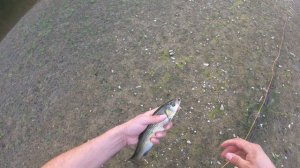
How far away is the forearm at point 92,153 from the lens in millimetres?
3492

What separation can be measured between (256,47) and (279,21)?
2.42 ft

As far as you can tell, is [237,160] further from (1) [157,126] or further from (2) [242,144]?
(1) [157,126]

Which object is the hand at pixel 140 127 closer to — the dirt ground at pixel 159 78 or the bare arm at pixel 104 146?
the bare arm at pixel 104 146

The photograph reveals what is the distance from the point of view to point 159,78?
196 inches

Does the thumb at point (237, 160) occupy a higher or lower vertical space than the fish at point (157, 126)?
lower

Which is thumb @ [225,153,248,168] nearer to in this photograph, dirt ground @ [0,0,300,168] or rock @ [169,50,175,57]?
dirt ground @ [0,0,300,168]

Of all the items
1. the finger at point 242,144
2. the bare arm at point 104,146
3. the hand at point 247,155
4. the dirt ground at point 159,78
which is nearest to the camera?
the hand at point 247,155

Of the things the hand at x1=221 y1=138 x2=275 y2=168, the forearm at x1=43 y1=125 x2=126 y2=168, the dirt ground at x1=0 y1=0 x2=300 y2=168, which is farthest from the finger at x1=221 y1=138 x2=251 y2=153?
the dirt ground at x1=0 y1=0 x2=300 y2=168

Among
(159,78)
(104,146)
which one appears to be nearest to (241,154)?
(104,146)

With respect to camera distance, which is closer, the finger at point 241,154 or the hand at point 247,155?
the hand at point 247,155

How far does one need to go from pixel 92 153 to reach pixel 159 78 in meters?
1.70

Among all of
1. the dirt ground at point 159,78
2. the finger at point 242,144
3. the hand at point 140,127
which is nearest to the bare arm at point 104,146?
the hand at point 140,127

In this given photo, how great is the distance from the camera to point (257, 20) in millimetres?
5668

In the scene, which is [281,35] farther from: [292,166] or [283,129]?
[292,166]
